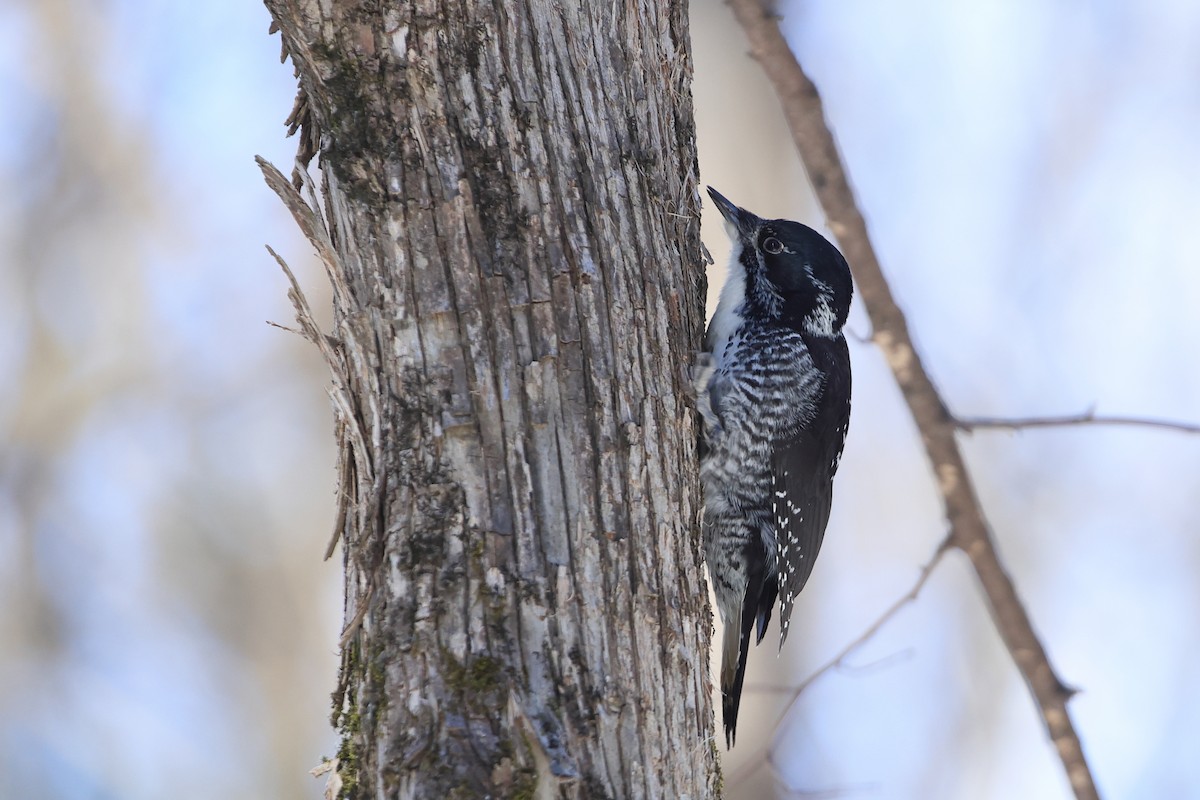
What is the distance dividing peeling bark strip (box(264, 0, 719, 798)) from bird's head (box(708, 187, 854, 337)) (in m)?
1.36

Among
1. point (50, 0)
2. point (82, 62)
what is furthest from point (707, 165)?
point (50, 0)

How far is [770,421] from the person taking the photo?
3.27 meters

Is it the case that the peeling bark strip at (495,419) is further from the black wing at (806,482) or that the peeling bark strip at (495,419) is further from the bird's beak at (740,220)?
the bird's beak at (740,220)

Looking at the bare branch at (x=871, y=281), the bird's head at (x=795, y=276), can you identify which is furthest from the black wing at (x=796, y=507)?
the bare branch at (x=871, y=281)

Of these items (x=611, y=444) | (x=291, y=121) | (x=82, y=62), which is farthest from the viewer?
(x=82, y=62)

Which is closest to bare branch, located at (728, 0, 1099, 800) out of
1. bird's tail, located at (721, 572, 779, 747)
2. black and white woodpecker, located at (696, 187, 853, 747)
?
black and white woodpecker, located at (696, 187, 853, 747)

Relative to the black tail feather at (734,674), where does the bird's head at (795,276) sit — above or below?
above

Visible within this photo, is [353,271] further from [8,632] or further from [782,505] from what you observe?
[8,632]

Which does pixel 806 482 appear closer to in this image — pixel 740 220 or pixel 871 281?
pixel 871 281

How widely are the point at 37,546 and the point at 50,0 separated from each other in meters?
4.23

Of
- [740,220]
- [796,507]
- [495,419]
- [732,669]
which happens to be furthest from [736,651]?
[495,419]

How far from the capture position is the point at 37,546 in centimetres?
737

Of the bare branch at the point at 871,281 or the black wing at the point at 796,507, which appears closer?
the bare branch at the point at 871,281

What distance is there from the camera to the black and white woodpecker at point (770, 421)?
3174mm
